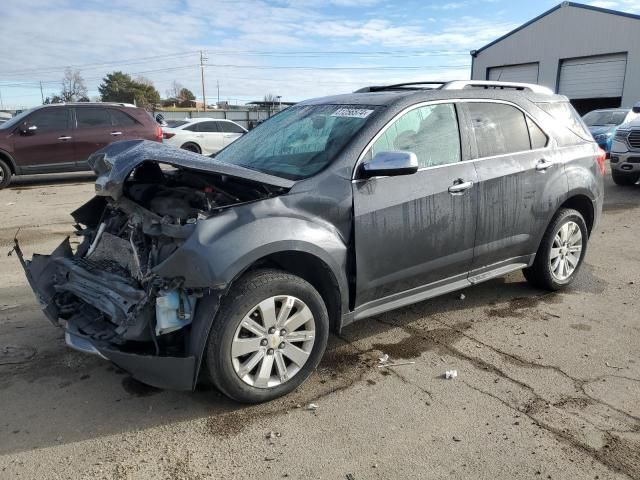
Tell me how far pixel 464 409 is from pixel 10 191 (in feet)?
35.9

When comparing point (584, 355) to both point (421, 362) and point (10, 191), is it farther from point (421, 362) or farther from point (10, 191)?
point (10, 191)

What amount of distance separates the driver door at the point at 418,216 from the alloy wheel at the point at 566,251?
1199mm

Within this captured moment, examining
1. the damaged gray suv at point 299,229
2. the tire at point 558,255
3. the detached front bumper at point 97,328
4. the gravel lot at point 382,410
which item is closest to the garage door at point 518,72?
the tire at point 558,255

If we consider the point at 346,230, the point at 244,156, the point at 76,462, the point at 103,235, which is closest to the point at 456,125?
the point at 346,230

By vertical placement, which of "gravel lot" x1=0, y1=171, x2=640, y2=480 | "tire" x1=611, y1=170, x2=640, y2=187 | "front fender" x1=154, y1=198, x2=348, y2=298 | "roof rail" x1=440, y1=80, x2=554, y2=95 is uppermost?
"roof rail" x1=440, y1=80, x2=554, y2=95

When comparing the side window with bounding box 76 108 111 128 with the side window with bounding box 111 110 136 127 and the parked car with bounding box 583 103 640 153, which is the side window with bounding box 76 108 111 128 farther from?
the parked car with bounding box 583 103 640 153

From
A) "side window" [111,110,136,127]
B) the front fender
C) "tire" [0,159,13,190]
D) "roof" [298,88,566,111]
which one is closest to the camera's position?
the front fender

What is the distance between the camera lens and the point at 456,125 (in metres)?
3.98

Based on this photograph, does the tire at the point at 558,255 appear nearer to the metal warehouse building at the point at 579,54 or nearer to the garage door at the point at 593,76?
the metal warehouse building at the point at 579,54

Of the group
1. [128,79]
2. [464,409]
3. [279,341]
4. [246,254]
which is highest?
[128,79]

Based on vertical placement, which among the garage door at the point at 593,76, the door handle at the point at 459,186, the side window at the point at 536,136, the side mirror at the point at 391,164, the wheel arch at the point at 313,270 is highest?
the garage door at the point at 593,76

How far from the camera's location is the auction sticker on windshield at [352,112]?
3.70m

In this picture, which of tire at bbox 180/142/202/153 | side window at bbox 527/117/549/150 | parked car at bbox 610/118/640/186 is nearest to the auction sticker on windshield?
side window at bbox 527/117/549/150

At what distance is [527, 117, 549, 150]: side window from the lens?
447cm
